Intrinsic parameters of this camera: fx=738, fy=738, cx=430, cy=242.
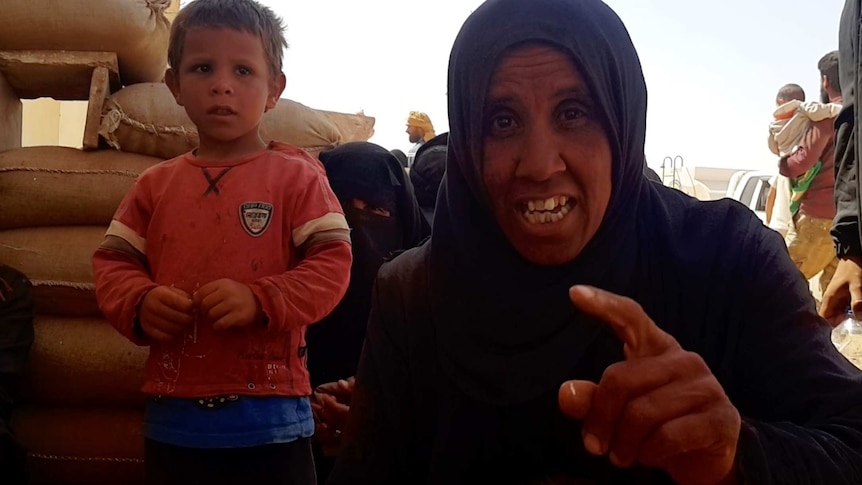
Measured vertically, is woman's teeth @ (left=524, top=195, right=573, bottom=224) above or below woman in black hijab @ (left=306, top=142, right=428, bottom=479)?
above

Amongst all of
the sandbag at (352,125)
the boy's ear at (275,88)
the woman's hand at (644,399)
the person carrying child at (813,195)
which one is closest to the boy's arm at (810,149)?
the person carrying child at (813,195)

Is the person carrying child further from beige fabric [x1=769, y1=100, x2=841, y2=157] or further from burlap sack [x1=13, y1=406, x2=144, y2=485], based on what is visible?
burlap sack [x1=13, y1=406, x2=144, y2=485]

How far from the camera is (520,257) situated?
3.52 feet

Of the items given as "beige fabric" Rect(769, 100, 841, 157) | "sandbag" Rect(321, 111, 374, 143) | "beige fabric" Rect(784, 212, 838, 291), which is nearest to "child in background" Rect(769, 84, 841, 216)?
"beige fabric" Rect(769, 100, 841, 157)

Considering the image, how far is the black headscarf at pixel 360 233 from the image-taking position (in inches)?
85.7

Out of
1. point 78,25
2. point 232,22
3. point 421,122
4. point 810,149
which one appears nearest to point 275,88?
point 232,22

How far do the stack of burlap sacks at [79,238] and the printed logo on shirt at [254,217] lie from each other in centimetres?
107

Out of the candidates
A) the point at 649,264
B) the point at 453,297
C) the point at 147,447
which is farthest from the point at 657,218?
the point at 147,447

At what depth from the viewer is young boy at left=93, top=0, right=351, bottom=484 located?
1.41 metres

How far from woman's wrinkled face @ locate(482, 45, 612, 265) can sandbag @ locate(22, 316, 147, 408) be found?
1.69m

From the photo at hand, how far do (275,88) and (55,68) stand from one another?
122 cm

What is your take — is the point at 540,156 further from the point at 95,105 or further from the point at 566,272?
the point at 95,105

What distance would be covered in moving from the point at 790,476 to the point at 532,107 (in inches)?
21.7

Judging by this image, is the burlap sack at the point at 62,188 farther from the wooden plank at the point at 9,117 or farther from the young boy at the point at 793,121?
the young boy at the point at 793,121
